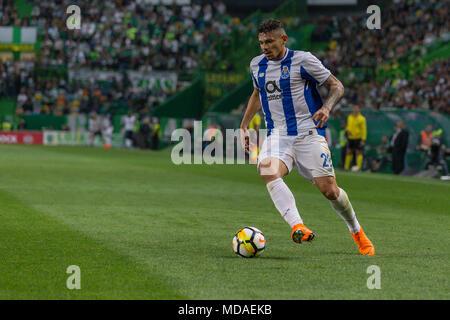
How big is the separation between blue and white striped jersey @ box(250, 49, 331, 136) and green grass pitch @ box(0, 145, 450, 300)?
4.29ft

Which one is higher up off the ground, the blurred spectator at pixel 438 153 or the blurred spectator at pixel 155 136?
the blurred spectator at pixel 438 153

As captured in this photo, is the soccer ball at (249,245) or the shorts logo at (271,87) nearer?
the soccer ball at (249,245)

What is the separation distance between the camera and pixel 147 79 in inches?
1790

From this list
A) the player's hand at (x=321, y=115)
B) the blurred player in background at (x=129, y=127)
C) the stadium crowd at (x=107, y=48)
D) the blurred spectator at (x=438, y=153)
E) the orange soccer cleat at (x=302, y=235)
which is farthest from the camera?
the stadium crowd at (x=107, y=48)

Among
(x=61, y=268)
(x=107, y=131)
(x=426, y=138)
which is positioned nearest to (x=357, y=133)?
(x=426, y=138)

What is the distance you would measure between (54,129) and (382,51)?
18005 millimetres

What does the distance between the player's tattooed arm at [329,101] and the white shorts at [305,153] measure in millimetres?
190

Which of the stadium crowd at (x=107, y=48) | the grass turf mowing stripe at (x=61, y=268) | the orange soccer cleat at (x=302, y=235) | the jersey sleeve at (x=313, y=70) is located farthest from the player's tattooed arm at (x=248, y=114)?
the stadium crowd at (x=107, y=48)

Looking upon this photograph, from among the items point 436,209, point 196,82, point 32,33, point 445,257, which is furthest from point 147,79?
point 445,257

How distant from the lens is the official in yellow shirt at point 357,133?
24.6 meters

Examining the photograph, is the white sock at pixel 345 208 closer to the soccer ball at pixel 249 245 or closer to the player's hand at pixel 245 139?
the soccer ball at pixel 249 245

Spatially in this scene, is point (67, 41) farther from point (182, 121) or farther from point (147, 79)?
point (182, 121)

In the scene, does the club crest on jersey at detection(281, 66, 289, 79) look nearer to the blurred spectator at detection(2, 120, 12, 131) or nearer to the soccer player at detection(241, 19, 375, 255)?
the soccer player at detection(241, 19, 375, 255)
